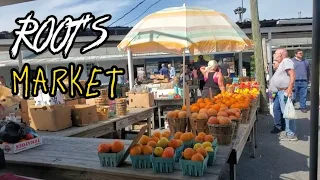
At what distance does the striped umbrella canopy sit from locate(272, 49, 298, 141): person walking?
154 centimetres

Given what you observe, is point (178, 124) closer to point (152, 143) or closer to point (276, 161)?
point (152, 143)

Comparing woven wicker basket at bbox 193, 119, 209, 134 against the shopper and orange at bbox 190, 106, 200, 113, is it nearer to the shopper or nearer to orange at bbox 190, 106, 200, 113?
orange at bbox 190, 106, 200, 113

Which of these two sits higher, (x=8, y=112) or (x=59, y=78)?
(x=59, y=78)

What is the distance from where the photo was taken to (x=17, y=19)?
4438mm

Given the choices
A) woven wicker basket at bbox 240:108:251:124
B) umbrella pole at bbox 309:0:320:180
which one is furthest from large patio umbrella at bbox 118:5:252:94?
umbrella pole at bbox 309:0:320:180

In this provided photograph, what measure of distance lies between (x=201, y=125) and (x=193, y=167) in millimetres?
910

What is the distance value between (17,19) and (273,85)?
4.86m

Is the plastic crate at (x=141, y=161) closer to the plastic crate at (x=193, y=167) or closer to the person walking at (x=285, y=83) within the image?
the plastic crate at (x=193, y=167)

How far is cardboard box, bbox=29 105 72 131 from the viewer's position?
14.2 ft

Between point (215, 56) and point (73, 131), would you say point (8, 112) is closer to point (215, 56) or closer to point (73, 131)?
point (73, 131)

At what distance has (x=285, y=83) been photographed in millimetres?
5738

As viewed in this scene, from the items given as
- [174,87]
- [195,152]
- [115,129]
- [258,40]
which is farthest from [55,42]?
[258,40]

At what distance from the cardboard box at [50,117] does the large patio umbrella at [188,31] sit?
1350 millimetres

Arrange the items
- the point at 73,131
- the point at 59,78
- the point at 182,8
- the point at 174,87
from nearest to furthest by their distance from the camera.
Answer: the point at 73,131 < the point at 182,8 < the point at 59,78 < the point at 174,87
